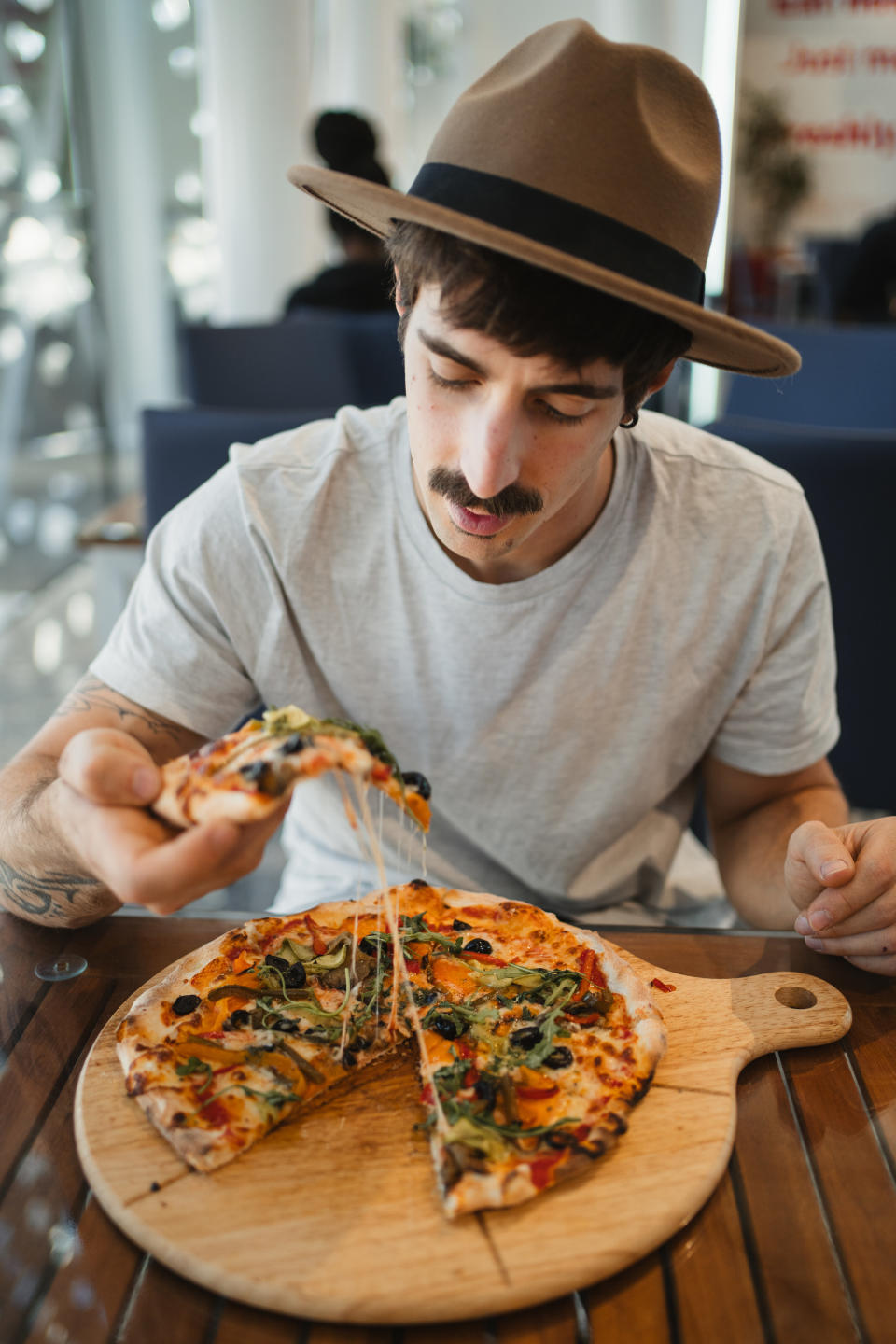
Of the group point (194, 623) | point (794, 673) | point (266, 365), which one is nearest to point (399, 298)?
point (194, 623)

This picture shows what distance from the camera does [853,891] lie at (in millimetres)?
1267

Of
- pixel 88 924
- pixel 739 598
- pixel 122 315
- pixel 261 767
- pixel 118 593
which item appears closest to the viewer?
pixel 261 767

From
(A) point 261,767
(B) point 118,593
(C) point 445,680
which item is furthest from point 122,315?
(A) point 261,767

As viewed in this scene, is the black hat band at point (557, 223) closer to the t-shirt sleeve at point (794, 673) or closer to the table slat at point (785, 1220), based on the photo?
the t-shirt sleeve at point (794, 673)

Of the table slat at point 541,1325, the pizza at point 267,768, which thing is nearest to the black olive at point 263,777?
the pizza at point 267,768

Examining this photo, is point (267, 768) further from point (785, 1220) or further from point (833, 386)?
point (833, 386)

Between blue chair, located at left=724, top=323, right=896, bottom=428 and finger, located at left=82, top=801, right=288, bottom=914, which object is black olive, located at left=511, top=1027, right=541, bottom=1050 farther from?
blue chair, located at left=724, top=323, right=896, bottom=428

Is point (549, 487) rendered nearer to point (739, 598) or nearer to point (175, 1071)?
point (739, 598)

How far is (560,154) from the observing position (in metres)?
1.16

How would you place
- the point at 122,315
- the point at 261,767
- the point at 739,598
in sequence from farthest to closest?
the point at 122,315 → the point at 739,598 → the point at 261,767

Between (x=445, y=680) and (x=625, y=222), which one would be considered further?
(x=445, y=680)

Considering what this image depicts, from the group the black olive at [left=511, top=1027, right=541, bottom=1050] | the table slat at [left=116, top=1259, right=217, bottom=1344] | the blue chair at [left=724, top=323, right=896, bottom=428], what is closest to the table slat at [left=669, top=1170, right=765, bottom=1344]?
the black olive at [left=511, top=1027, right=541, bottom=1050]

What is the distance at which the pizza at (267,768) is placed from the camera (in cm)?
99

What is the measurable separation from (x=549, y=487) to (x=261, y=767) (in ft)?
1.64
